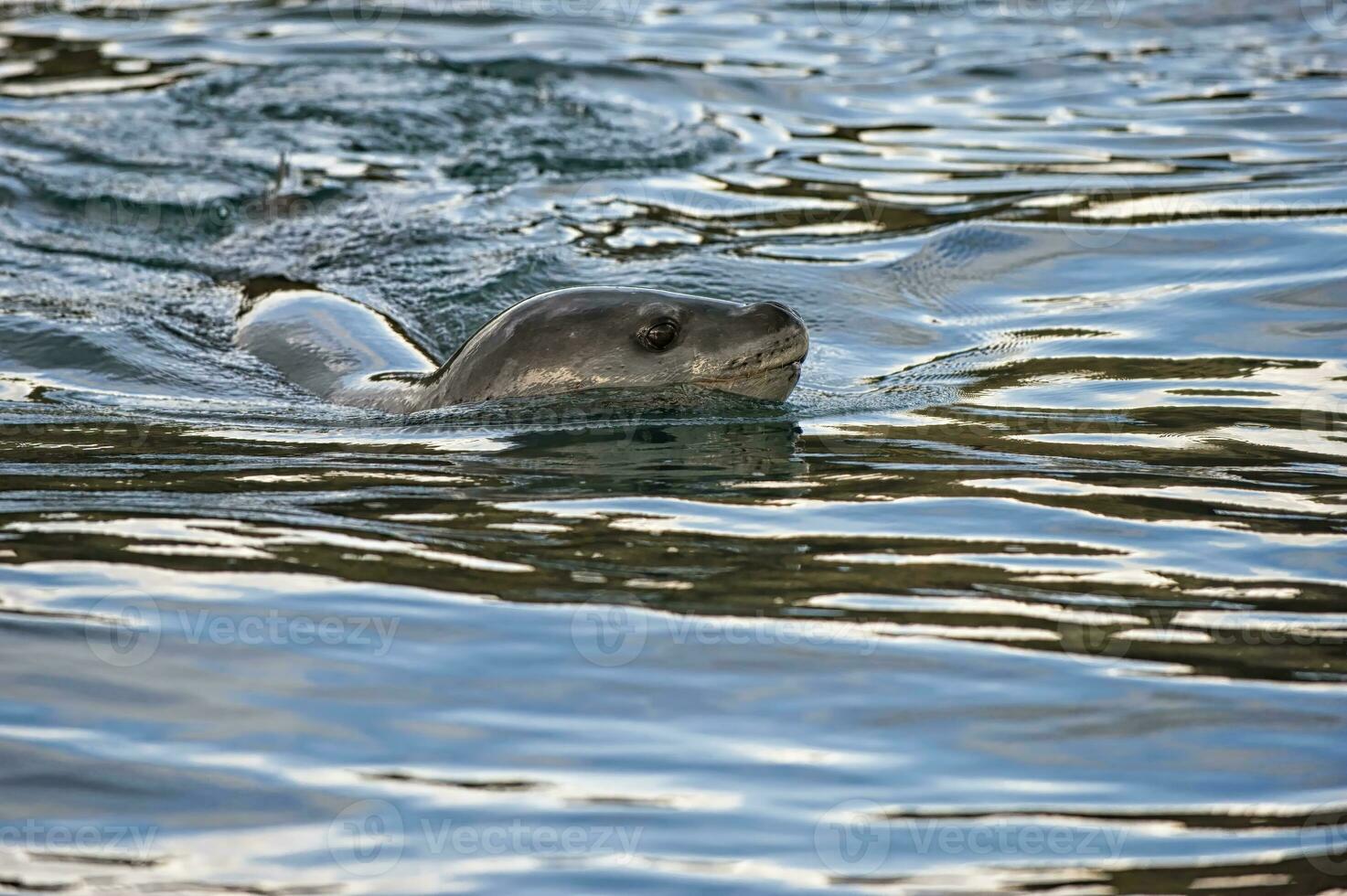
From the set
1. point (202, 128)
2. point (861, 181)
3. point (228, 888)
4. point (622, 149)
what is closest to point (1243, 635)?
point (228, 888)

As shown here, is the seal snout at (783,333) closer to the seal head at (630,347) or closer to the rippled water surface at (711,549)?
the seal head at (630,347)

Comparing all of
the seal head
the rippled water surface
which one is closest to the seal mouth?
the seal head

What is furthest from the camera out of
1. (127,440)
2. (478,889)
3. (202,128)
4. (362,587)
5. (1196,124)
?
(202,128)

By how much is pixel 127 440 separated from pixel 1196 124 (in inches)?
302

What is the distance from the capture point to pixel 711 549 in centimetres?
389

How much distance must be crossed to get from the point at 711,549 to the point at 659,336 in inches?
63.0

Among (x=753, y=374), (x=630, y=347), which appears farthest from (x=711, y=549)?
(x=630, y=347)

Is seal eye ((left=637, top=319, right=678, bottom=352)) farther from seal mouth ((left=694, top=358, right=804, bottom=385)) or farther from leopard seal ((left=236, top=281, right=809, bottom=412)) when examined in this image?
seal mouth ((left=694, top=358, right=804, bottom=385))

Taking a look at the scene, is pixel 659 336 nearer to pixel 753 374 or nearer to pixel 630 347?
pixel 630 347

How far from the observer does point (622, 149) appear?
1071 centimetres

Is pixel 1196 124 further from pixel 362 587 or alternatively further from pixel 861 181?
pixel 362 587

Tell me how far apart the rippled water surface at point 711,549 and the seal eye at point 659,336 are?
0.22 metres

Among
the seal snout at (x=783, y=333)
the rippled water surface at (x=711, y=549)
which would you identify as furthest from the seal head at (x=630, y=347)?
the rippled water surface at (x=711, y=549)

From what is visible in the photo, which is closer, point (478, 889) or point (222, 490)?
point (478, 889)
